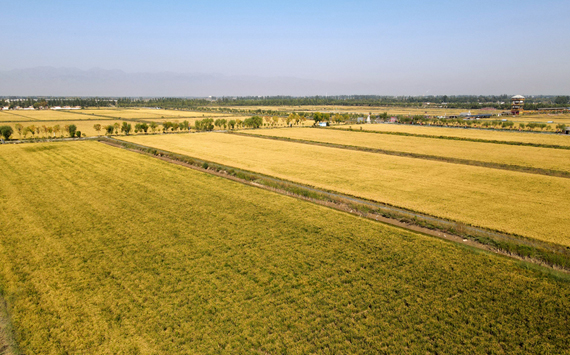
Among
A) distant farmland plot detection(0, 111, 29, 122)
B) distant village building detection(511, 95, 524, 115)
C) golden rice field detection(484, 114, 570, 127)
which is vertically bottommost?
distant farmland plot detection(0, 111, 29, 122)

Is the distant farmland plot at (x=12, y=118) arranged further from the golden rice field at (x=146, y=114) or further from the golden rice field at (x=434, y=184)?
the golden rice field at (x=434, y=184)

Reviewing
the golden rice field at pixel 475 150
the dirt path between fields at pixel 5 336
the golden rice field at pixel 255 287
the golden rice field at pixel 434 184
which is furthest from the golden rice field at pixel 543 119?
→ the dirt path between fields at pixel 5 336

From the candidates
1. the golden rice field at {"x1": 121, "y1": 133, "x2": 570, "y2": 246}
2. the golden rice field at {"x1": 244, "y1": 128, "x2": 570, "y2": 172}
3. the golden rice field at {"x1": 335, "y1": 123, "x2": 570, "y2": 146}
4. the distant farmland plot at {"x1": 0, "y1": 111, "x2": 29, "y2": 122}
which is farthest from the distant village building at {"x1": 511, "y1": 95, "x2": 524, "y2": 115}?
the distant farmland plot at {"x1": 0, "y1": 111, "x2": 29, "y2": 122}

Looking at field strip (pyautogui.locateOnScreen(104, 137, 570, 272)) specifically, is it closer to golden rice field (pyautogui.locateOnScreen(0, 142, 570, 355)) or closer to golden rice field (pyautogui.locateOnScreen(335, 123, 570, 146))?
golden rice field (pyautogui.locateOnScreen(0, 142, 570, 355))

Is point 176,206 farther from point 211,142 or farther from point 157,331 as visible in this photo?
point 211,142

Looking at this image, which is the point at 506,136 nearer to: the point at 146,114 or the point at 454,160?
the point at 454,160

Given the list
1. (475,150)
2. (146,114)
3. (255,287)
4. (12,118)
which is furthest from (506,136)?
(12,118)
